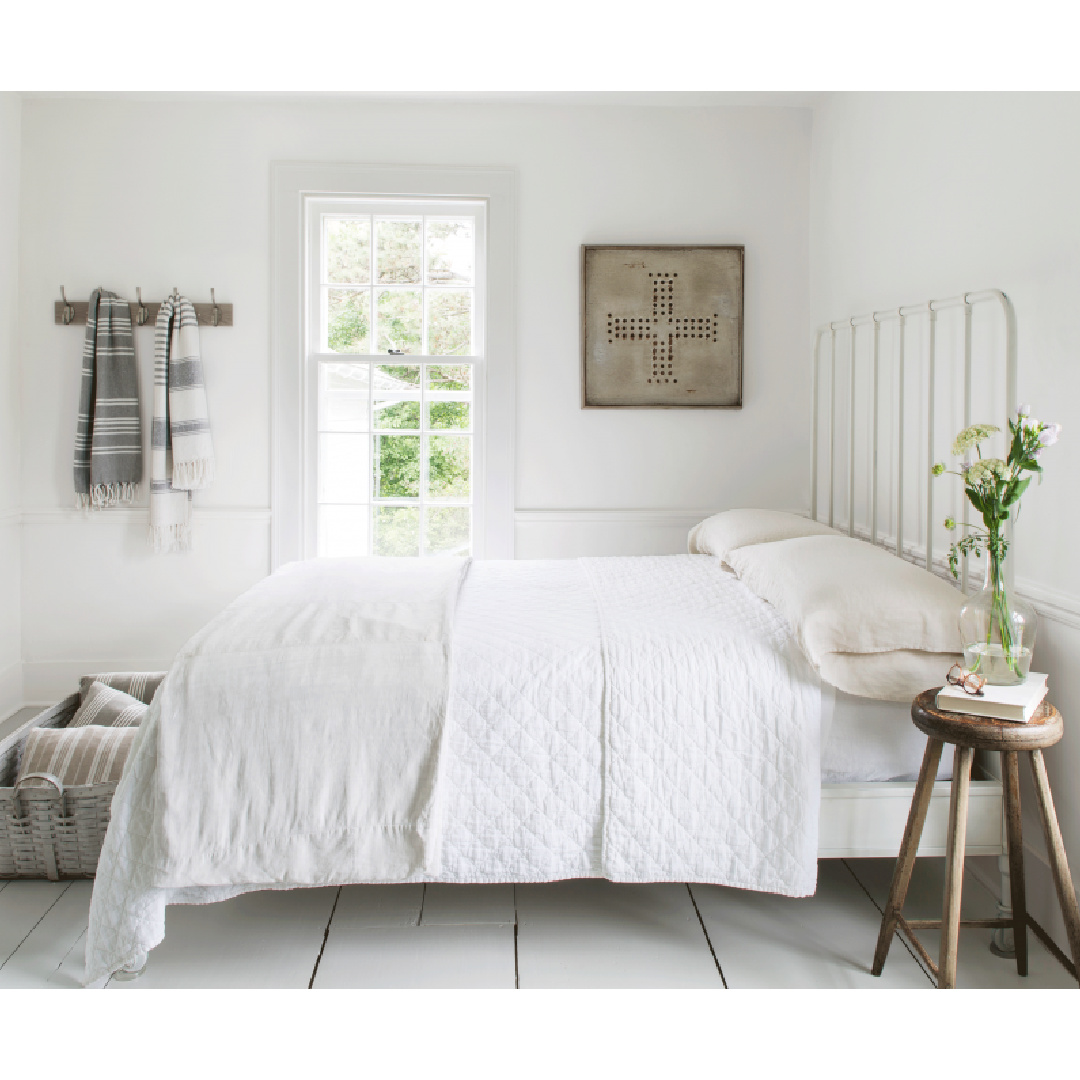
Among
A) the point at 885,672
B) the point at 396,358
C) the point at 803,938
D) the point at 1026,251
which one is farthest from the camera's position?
the point at 396,358

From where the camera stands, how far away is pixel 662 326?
3.69 m

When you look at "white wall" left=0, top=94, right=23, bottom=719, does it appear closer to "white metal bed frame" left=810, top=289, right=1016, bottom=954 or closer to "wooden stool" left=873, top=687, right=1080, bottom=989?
"white metal bed frame" left=810, top=289, right=1016, bottom=954

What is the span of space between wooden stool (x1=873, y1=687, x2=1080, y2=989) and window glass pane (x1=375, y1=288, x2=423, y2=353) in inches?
101

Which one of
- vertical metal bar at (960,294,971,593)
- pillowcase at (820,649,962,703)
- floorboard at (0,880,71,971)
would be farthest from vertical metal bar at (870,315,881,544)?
floorboard at (0,880,71,971)

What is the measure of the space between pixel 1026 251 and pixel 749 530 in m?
1.05

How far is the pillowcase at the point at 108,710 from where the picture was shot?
279 cm

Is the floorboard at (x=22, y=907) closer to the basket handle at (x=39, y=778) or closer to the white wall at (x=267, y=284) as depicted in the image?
the basket handle at (x=39, y=778)

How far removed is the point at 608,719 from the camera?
193 cm

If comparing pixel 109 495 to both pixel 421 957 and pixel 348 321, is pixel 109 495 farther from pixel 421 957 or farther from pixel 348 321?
pixel 421 957

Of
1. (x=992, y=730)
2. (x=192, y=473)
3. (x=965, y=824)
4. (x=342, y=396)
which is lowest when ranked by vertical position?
(x=965, y=824)

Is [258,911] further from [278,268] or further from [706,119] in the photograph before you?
[706,119]

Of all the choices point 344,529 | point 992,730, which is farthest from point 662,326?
point 992,730

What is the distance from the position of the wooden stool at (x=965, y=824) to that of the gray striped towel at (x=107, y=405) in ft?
9.82

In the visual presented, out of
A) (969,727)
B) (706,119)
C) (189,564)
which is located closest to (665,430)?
(706,119)
